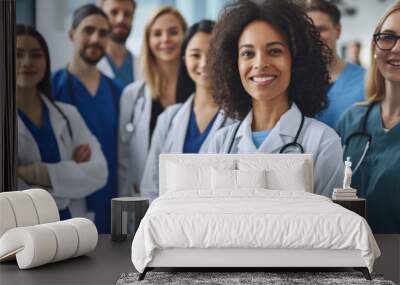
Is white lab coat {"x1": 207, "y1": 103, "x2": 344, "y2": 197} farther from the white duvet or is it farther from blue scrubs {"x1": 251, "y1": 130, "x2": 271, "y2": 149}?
the white duvet

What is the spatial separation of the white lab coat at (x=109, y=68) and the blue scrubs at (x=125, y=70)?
3cm

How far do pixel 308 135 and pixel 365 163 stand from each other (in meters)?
0.67

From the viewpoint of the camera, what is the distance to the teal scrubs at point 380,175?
7.17 meters

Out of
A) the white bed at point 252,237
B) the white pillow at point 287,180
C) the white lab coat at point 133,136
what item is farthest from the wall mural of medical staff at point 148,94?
the white bed at point 252,237

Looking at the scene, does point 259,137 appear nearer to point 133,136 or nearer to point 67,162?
point 133,136

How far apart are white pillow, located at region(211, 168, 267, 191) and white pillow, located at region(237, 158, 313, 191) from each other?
128 mm

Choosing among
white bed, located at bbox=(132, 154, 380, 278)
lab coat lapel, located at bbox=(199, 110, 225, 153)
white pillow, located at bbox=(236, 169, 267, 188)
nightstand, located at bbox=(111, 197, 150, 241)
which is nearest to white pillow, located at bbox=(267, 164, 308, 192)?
white pillow, located at bbox=(236, 169, 267, 188)

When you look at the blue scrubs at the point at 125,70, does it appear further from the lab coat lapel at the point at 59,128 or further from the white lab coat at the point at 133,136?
the lab coat lapel at the point at 59,128

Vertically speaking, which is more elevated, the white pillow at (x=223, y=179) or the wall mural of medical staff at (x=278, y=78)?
the wall mural of medical staff at (x=278, y=78)

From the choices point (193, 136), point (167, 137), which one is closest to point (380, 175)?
point (193, 136)

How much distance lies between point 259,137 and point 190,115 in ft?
2.64

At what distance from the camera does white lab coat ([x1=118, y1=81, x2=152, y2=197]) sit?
751 cm

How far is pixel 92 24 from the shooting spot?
24.6 ft

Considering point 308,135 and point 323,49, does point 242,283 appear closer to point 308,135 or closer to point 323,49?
point 308,135
